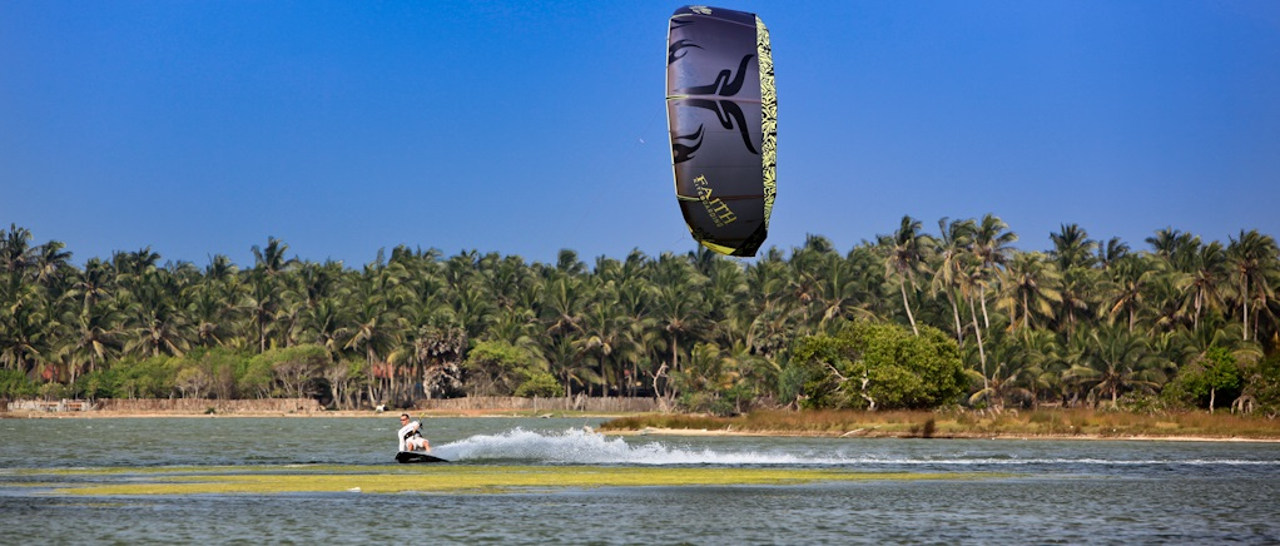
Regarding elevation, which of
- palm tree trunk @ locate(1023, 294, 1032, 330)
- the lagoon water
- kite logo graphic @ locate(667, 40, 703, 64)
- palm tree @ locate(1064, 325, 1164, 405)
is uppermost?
palm tree trunk @ locate(1023, 294, 1032, 330)

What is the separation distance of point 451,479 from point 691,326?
10598 centimetres

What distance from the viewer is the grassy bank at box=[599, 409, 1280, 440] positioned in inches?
3061

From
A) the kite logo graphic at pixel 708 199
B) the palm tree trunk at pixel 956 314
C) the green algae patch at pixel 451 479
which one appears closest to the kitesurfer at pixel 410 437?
the green algae patch at pixel 451 479

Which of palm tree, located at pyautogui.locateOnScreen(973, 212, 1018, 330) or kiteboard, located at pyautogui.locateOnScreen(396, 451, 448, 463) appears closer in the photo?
kiteboard, located at pyautogui.locateOnScreen(396, 451, 448, 463)

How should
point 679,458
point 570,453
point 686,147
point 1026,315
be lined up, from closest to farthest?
1. point 686,147
2. point 679,458
3. point 570,453
4. point 1026,315

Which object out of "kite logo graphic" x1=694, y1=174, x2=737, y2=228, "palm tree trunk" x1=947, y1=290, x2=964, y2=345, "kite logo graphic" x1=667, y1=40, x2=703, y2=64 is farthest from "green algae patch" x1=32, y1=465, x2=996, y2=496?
"palm tree trunk" x1=947, y1=290, x2=964, y2=345

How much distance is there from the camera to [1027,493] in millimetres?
41625

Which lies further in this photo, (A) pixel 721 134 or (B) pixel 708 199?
(B) pixel 708 199

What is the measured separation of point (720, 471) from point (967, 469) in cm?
891

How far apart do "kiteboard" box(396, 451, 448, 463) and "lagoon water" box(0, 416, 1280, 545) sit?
233 cm

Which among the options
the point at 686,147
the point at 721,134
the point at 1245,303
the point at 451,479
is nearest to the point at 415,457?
the point at 451,479

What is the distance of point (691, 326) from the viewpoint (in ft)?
495

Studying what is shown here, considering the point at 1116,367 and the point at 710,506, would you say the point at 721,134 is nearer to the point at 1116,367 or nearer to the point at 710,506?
the point at 710,506

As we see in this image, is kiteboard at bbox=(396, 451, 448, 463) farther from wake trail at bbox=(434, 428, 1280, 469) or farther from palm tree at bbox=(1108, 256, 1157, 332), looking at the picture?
palm tree at bbox=(1108, 256, 1157, 332)
